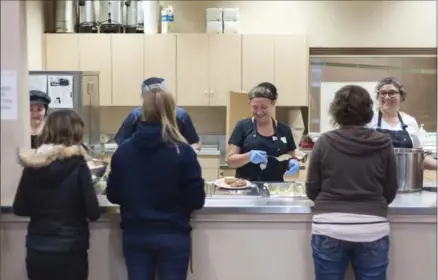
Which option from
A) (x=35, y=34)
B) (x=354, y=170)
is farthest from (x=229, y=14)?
(x=354, y=170)

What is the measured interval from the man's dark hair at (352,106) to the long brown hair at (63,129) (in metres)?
1.05

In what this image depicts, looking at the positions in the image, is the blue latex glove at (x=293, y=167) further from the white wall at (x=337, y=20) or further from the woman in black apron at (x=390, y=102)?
the white wall at (x=337, y=20)

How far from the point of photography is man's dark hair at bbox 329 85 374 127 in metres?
2.31

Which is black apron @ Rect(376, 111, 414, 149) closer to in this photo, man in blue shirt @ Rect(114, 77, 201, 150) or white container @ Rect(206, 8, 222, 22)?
man in blue shirt @ Rect(114, 77, 201, 150)

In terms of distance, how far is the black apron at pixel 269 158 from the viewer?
11.1 ft

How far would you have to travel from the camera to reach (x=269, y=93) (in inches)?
132

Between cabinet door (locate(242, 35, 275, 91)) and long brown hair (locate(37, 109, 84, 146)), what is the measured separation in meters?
3.20

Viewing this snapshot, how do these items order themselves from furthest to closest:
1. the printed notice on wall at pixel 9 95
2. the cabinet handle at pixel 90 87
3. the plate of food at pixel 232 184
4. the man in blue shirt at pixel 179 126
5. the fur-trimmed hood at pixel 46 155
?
the cabinet handle at pixel 90 87, the man in blue shirt at pixel 179 126, the plate of food at pixel 232 184, the printed notice on wall at pixel 9 95, the fur-trimmed hood at pixel 46 155

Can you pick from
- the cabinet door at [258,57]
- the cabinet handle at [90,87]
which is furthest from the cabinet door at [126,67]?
the cabinet door at [258,57]

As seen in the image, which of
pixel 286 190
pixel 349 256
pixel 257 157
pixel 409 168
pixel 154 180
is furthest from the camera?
pixel 257 157

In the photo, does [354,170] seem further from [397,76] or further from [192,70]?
[397,76]

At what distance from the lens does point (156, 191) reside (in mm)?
2293

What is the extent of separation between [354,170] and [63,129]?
3.87 ft

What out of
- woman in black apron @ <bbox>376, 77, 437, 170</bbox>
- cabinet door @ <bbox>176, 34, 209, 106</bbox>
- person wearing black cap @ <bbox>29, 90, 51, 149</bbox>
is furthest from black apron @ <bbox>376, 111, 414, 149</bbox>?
cabinet door @ <bbox>176, 34, 209, 106</bbox>
